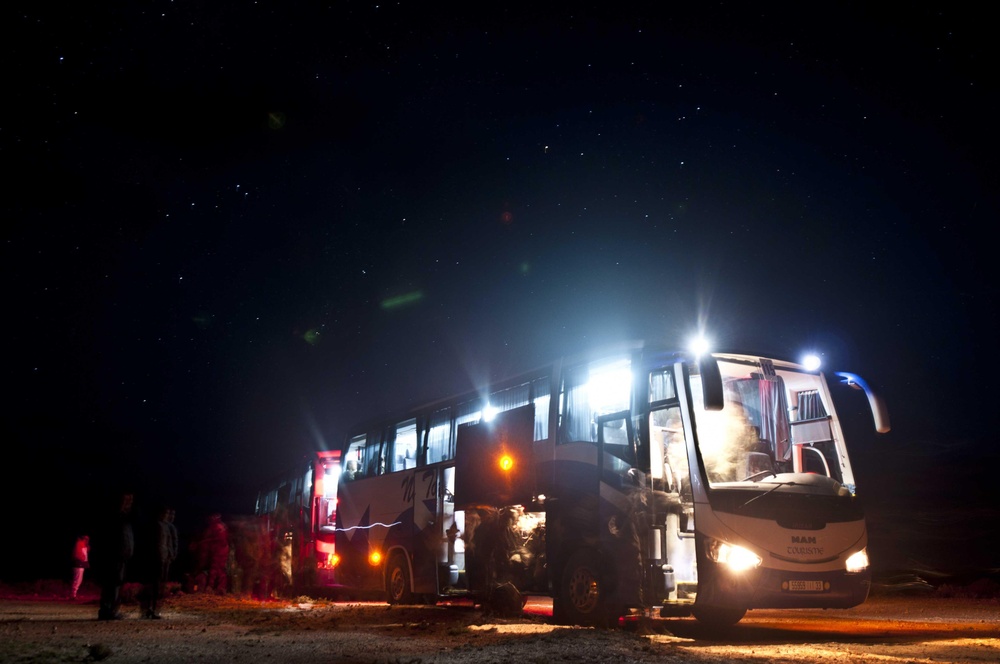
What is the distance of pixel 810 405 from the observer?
11211 millimetres

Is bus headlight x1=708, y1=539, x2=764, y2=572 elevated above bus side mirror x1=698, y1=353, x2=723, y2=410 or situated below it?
below

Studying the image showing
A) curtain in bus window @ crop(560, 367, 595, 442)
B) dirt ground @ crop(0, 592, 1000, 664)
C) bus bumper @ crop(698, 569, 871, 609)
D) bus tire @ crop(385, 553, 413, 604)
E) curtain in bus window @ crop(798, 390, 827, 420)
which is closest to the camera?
dirt ground @ crop(0, 592, 1000, 664)

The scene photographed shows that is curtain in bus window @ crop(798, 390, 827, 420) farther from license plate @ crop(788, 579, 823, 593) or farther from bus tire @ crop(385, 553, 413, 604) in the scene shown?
bus tire @ crop(385, 553, 413, 604)

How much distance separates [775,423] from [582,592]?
3.41m

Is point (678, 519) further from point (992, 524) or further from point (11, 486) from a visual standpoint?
point (11, 486)

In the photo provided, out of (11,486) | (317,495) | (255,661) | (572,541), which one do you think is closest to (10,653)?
(255,661)

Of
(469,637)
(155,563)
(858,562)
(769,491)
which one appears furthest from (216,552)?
(858,562)

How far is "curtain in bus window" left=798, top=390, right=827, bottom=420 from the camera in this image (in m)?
11.1

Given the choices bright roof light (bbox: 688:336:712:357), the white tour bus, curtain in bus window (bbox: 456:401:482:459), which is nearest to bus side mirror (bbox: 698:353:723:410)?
the white tour bus

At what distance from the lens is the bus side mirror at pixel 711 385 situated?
29.5ft

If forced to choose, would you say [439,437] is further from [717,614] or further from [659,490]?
[717,614]

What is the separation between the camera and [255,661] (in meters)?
7.84

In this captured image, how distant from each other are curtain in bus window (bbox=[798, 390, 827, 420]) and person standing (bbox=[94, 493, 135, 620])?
10099mm

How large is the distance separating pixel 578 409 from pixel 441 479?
4262mm
